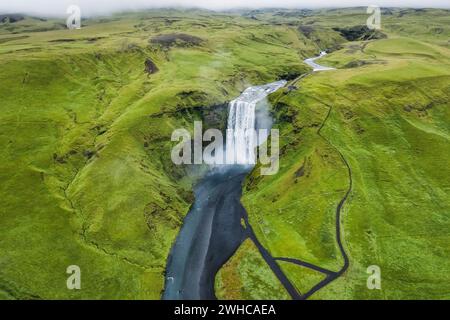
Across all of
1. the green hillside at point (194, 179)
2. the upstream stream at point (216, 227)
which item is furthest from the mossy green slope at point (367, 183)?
the upstream stream at point (216, 227)

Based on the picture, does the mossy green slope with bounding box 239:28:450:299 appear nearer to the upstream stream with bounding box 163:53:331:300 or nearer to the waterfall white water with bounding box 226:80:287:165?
the upstream stream with bounding box 163:53:331:300

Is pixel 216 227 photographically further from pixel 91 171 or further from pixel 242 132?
pixel 242 132

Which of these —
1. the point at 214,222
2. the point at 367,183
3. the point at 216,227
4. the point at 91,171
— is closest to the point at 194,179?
the point at 214,222

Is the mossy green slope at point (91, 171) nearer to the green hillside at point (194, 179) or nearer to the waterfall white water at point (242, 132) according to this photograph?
the green hillside at point (194, 179)

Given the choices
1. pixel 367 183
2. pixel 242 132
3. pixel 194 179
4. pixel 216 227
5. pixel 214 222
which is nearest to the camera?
pixel 216 227

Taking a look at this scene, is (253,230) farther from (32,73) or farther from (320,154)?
(32,73)

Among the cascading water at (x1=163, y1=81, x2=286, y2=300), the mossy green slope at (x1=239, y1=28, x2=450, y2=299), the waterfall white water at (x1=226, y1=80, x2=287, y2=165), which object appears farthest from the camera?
the waterfall white water at (x1=226, y1=80, x2=287, y2=165)

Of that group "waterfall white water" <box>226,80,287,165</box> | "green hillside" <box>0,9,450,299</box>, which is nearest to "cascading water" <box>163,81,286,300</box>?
"waterfall white water" <box>226,80,287,165</box>
